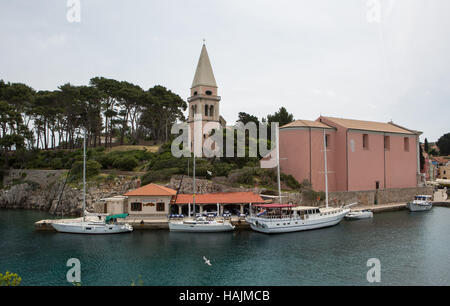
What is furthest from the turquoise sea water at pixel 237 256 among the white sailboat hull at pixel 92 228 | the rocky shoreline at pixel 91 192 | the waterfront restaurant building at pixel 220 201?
the rocky shoreline at pixel 91 192

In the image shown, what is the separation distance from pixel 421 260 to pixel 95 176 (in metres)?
38.0

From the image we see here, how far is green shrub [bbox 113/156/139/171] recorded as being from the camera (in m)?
46.0

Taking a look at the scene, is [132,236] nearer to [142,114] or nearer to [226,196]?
[226,196]

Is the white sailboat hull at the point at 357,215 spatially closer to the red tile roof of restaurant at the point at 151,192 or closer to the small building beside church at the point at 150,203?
the red tile roof of restaurant at the point at 151,192

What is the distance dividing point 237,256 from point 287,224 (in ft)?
32.2

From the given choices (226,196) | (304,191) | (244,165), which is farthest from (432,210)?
(226,196)

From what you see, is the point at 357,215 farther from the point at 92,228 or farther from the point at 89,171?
the point at 89,171

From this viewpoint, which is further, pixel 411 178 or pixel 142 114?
pixel 142 114

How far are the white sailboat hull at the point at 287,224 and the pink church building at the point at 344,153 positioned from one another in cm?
1093

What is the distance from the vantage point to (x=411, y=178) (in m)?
53.3

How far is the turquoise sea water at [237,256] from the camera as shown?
18938 mm

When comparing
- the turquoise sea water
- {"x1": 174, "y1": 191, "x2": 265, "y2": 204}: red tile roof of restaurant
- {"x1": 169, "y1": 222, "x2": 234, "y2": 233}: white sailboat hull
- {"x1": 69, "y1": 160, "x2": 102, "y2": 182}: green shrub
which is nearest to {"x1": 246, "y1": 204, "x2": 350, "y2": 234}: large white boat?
the turquoise sea water

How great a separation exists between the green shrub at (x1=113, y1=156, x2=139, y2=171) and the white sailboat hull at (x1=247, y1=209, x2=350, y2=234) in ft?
71.3

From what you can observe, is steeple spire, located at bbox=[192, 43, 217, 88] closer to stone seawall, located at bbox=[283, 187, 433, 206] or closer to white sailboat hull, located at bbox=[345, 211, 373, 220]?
stone seawall, located at bbox=[283, 187, 433, 206]
